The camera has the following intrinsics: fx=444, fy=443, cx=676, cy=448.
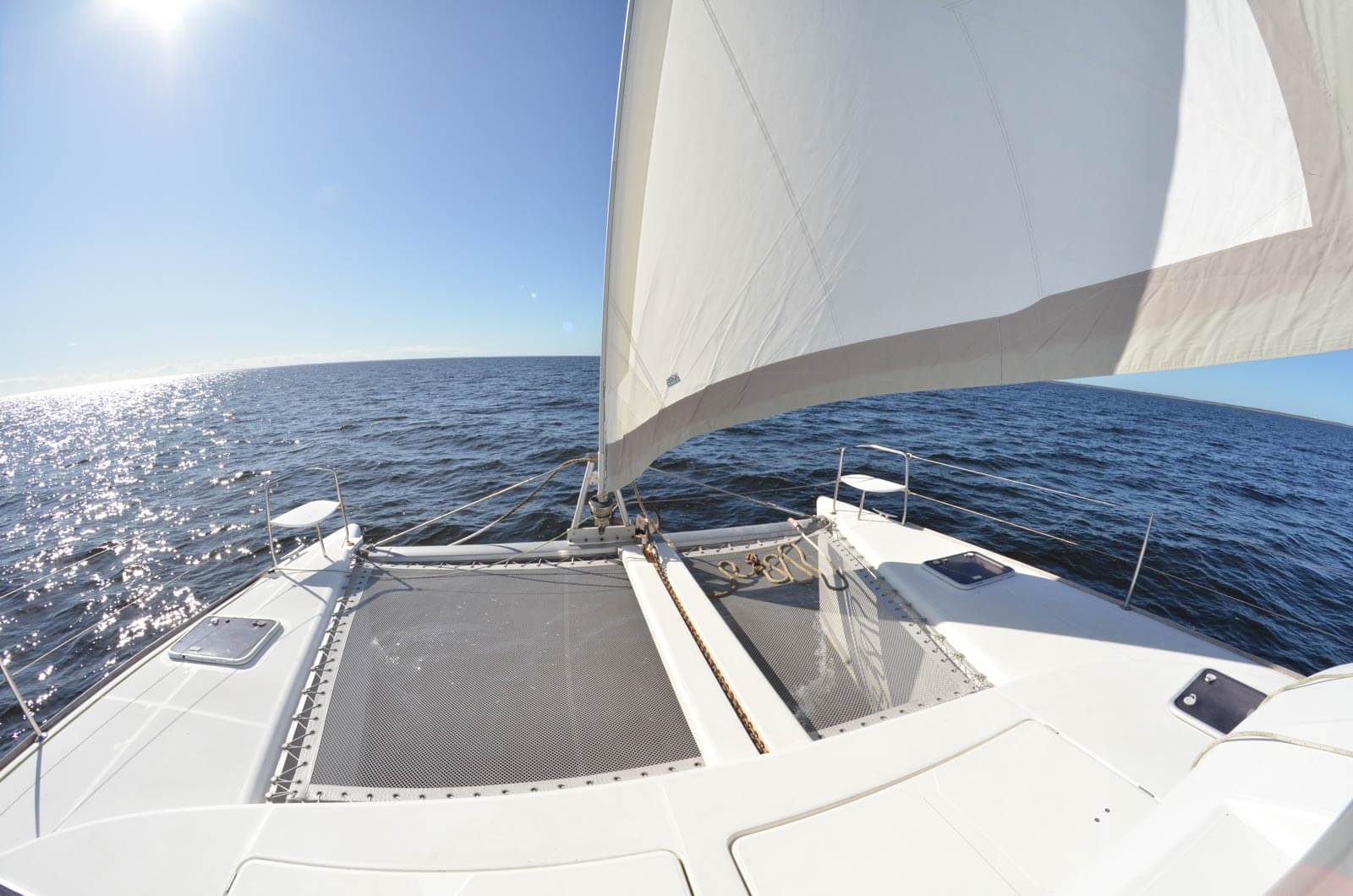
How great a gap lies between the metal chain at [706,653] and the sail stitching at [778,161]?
2154 mm

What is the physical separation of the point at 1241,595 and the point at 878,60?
11862mm

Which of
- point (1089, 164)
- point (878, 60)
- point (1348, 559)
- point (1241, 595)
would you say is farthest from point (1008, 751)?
point (1348, 559)

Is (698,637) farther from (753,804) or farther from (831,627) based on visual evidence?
(753,804)

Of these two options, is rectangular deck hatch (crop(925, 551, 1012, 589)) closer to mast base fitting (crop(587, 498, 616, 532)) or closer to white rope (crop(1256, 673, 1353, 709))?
white rope (crop(1256, 673, 1353, 709))

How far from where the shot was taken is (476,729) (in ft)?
7.65

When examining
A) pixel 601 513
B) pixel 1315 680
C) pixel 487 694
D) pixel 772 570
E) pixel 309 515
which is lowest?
pixel 487 694

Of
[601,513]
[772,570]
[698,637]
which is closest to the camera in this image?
[698,637]

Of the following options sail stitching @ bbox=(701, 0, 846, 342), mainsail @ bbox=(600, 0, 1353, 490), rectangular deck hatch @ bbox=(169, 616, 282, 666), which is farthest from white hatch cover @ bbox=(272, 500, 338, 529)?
sail stitching @ bbox=(701, 0, 846, 342)

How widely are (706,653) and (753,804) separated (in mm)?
1132

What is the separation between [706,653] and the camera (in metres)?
2.71

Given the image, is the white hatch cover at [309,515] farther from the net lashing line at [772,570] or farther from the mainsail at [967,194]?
the net lashing line at [772,570]

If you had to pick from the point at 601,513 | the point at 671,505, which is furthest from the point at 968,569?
the point at 671,505

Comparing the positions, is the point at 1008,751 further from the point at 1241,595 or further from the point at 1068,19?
the point at 1241,595

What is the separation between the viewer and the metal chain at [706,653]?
2.13 meters
